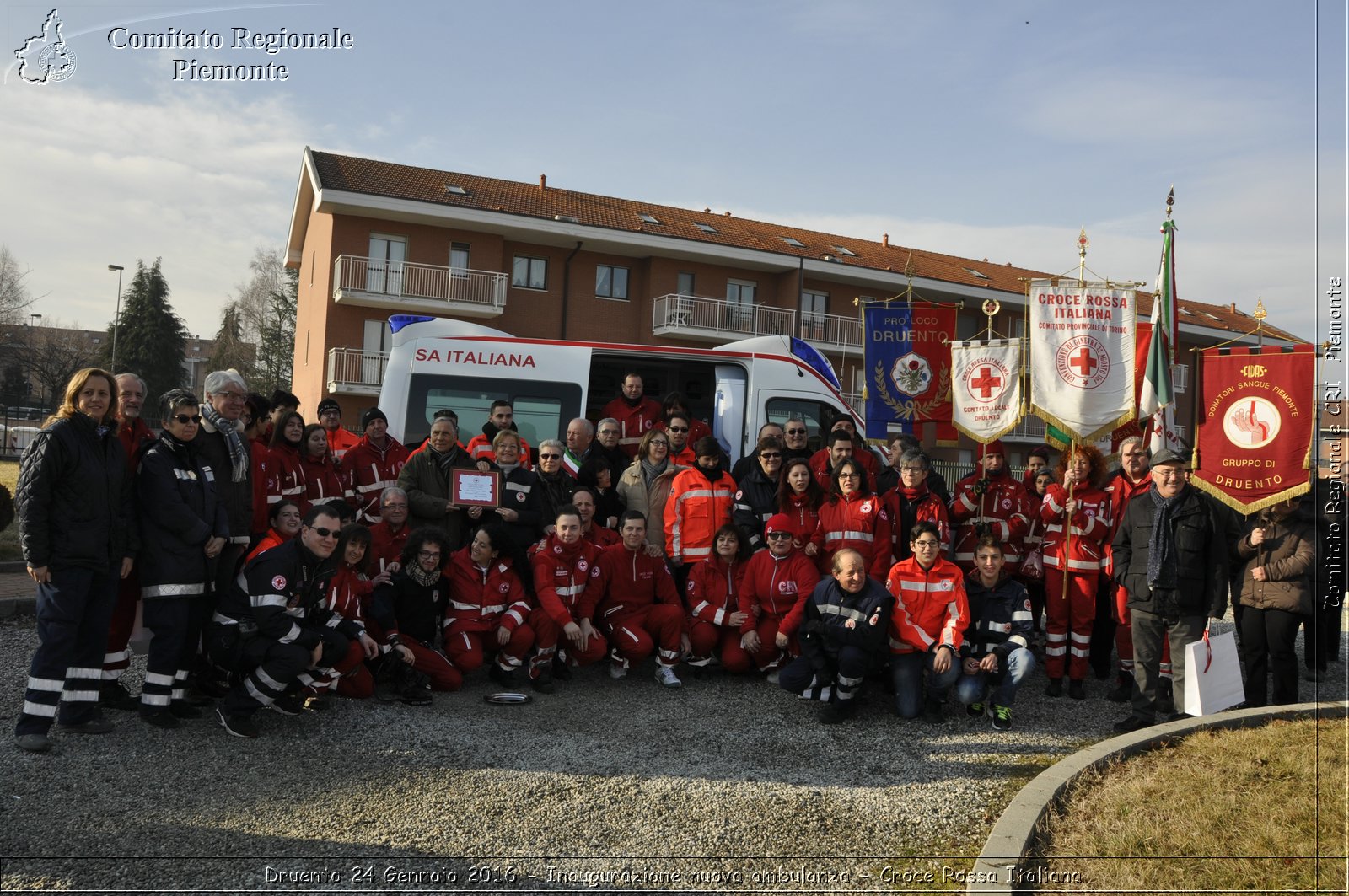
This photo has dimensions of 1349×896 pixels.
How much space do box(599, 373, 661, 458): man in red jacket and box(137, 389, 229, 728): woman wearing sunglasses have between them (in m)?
4.29

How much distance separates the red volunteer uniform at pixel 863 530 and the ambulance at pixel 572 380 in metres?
2.51

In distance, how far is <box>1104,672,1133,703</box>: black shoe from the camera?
23.2 feet

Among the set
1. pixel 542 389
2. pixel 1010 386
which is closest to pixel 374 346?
pixel 542 389

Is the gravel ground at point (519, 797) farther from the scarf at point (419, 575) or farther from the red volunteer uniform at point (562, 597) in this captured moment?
the scarf at point (419, 575)

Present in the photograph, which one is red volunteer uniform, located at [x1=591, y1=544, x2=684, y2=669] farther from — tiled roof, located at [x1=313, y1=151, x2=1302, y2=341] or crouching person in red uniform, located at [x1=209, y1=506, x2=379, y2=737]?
tiled roof, located at [x1=313, y1=151, x2=1302, y2=341]

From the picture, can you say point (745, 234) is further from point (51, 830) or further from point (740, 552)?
point (51, 830)

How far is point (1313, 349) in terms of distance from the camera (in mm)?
6520

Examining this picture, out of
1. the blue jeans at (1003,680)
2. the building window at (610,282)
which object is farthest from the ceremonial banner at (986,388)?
the building window at (610,282)

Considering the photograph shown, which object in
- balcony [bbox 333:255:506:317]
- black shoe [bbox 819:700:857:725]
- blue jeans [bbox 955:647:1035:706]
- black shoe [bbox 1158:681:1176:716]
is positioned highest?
balcony [bbox 333:255:506:317]

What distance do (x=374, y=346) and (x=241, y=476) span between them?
21.2 metres

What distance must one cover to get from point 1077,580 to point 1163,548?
107 cm

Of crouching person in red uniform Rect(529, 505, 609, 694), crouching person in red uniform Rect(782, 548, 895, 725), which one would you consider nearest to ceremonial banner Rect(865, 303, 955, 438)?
crouching person in red uniform Rect(782, 548, 895, 725)

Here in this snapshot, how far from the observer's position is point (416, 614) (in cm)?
672

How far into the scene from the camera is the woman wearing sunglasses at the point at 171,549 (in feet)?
18.0
